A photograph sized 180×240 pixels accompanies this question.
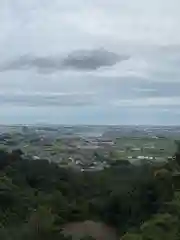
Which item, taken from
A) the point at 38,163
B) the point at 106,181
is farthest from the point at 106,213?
the point at 38,163

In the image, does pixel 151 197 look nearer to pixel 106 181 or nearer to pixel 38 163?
pixel 106 181

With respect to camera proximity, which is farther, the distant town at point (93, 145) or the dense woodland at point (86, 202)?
the distant town at point (93, 145)

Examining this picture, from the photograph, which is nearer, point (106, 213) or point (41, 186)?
point (106, 213)

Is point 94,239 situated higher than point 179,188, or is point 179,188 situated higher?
point 179,188

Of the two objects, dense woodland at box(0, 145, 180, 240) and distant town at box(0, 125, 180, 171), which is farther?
distant town at box(0, 125, 180, 171)

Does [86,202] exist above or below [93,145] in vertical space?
below

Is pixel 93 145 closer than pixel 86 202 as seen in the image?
No

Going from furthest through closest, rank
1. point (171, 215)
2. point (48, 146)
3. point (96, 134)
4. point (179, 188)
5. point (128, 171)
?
point (96, 134) < point (48, 146) < point (128, 171) < point (179, 188) < point (171, 215)

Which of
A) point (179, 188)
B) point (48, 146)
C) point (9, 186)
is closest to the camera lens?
point (179, 188)
